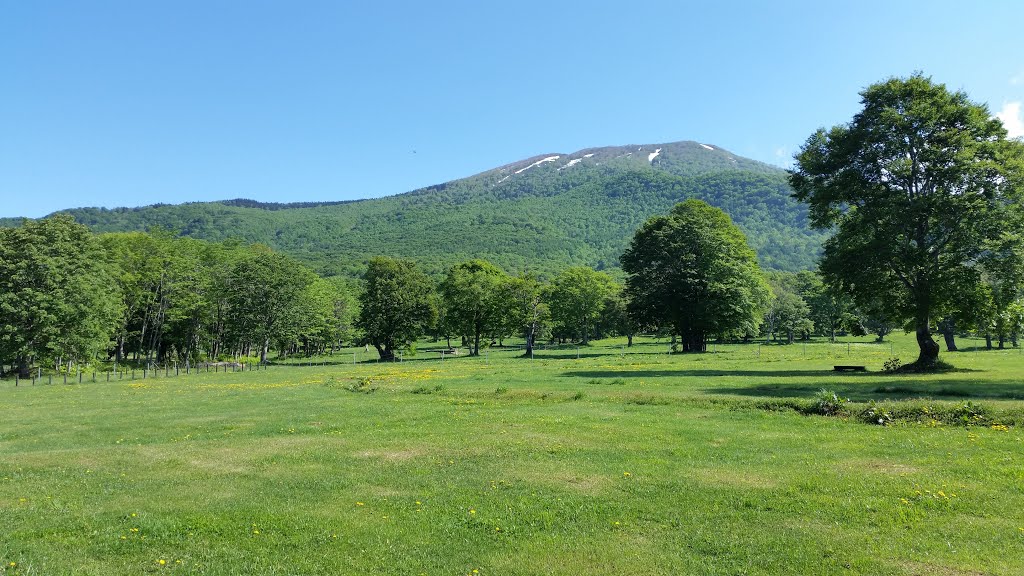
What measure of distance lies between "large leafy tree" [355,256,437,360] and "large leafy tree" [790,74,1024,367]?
157 ft

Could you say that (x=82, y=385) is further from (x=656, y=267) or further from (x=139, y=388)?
(x=656, y=267)

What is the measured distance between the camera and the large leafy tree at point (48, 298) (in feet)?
162

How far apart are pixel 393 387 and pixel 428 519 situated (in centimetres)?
2435

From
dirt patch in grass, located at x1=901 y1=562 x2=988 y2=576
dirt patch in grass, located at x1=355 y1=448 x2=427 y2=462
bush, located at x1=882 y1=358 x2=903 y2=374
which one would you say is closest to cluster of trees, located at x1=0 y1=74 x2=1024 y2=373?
bush, located at x1=882 y1=358 x2=903 y2=374

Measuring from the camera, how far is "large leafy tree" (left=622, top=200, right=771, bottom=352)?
6072cm

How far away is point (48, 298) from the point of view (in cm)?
5025

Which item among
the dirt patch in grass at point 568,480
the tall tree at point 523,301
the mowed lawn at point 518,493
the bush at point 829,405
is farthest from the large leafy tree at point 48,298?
the bush at point 829,405

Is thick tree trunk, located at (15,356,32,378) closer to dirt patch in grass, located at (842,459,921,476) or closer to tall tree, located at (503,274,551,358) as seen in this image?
tall tree, located at (503,274,551,358)

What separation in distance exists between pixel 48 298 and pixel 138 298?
17354 mm

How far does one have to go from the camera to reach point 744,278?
6272 cm

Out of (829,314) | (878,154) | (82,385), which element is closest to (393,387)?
Answer: (82,385)

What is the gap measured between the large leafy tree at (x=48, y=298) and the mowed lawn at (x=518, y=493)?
115 feet

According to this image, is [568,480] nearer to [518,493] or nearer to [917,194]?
[518,493]

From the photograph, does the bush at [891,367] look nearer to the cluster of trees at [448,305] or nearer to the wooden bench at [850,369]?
the wooden bench at [850,369]
